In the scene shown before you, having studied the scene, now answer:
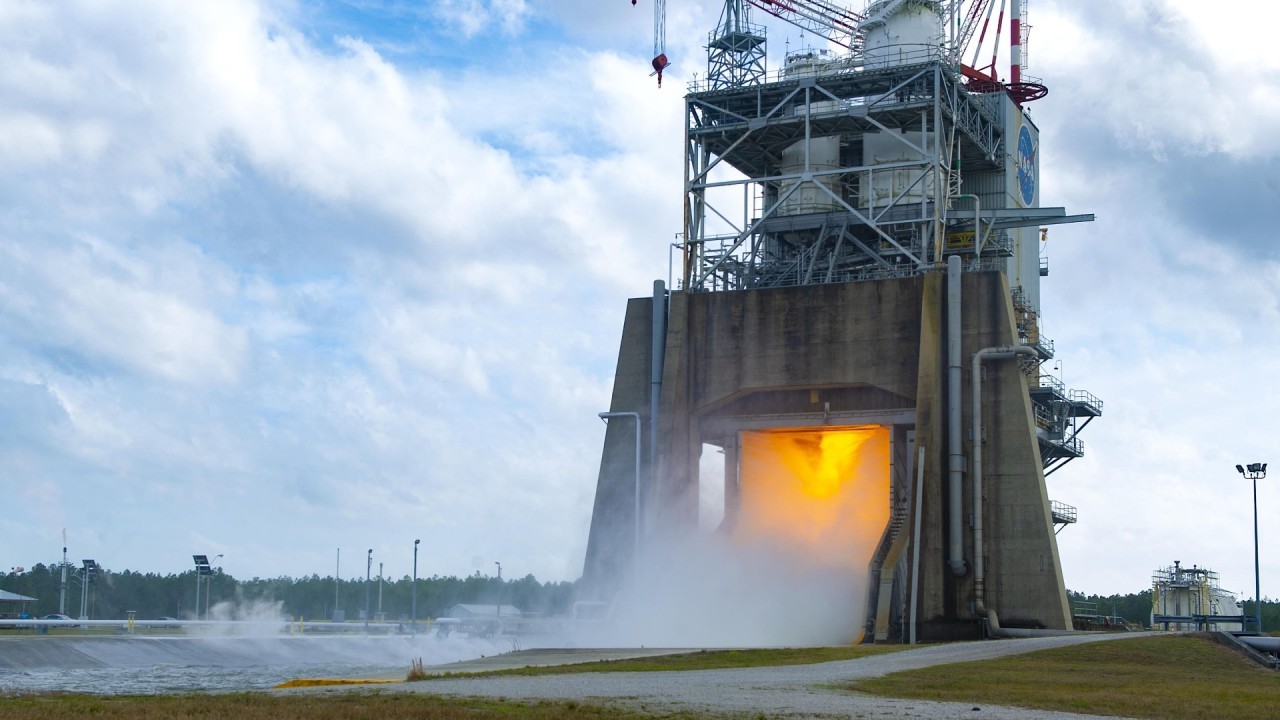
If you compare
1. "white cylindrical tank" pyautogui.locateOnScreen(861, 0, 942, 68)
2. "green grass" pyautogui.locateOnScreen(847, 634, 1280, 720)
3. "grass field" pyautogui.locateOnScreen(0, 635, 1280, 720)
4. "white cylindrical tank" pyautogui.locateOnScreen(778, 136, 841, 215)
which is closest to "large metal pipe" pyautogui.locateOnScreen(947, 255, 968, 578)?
"white cylindrical tank" pyautogui.locateOnScreen(778, 136, 841, 215)

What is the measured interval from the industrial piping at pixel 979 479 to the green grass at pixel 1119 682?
1286 centimetres

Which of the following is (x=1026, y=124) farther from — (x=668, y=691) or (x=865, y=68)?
(x=668, y=691)

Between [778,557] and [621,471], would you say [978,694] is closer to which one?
[778,557]

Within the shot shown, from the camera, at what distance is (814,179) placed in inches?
2437

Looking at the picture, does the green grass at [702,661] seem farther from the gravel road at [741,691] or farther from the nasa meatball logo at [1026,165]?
the nasa meatball logo at [1026,165]

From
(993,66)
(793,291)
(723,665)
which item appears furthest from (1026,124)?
(723,665)

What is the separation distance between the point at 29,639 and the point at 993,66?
5074 cm

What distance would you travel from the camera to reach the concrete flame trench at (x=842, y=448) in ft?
174

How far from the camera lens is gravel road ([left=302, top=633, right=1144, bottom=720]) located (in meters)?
21.8

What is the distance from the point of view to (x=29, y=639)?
59.6m

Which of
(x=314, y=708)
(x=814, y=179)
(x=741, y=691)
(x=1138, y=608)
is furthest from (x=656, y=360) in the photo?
(x=1138, y=608)

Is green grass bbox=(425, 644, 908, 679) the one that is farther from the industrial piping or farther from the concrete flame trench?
the concrete flame trench

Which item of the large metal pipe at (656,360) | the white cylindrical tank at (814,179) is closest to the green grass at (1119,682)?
the large metal pipe at (656,360)

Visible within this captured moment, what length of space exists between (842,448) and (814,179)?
11.4 meters
